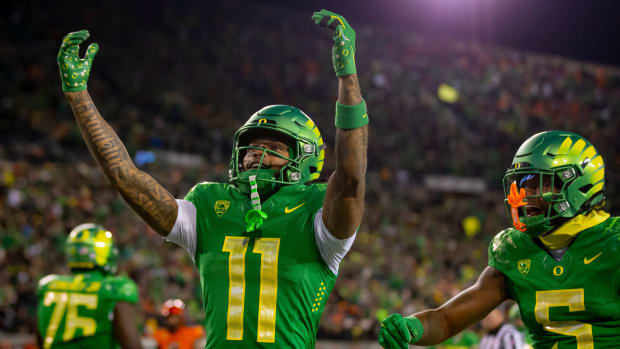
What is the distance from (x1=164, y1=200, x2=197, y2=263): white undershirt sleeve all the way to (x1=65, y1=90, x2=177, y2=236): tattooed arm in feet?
0.07

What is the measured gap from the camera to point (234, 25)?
71.7ft

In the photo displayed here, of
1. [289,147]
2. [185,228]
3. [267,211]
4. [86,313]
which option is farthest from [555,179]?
[86,313]

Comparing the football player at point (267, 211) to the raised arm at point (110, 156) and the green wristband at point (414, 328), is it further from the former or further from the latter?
the green wristband at point (414, 328)

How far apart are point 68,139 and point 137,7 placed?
731cm

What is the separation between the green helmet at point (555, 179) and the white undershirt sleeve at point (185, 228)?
139cm

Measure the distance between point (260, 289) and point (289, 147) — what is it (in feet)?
2.17

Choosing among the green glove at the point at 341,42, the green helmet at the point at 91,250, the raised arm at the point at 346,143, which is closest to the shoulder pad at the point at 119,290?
the green helmet at the point at 91,250

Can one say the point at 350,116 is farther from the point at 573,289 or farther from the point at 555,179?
the point at 573,289

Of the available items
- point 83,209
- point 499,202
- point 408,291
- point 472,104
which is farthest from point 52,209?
point 472,104

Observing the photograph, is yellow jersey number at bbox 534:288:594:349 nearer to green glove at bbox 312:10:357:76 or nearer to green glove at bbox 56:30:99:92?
green glove at bbox 312:10:357:76

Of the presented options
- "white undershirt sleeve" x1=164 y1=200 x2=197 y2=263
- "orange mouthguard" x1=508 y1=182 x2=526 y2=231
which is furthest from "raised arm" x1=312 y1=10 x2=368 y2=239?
"orange mouthguard" x1=508 y1=182 x2=526 y2=231

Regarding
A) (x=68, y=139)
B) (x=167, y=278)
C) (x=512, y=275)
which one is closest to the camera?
(x=512, y=275)

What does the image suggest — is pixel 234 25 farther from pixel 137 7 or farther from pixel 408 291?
pixel 408 291

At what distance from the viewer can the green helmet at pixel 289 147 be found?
2.93 metres
